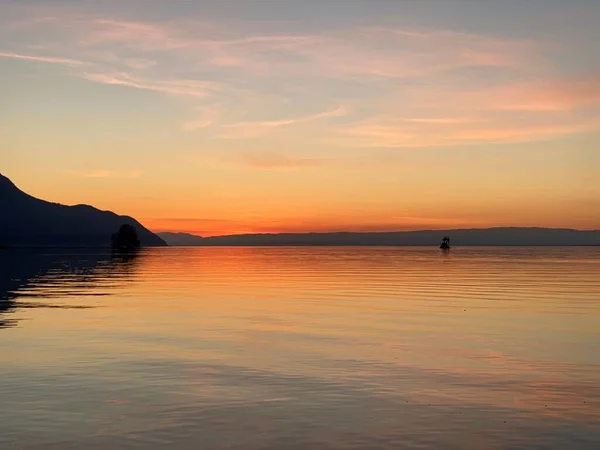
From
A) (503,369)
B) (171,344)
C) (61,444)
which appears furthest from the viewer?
(171,344)

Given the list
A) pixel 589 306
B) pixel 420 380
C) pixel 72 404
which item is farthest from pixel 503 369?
pixel 589 306

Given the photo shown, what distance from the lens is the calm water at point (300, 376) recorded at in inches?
691

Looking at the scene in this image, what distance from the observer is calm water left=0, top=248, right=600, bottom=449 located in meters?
17.6

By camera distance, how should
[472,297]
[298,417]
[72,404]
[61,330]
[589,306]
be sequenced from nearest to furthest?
[298,417], [72,404], [61,330], [589,306], [472,297]

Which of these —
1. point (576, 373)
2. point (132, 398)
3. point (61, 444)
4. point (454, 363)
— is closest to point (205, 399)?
point (132, 398)

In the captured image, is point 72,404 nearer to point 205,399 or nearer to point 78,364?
point 205,399

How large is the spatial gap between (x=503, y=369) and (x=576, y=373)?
8.96ft

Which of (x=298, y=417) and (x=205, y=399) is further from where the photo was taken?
(x=205, y=399)

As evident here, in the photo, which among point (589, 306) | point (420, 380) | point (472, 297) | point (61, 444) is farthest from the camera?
point (472, 297)

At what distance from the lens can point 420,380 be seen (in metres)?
24.3

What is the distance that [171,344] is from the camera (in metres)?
32.8

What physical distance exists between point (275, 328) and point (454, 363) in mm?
13455

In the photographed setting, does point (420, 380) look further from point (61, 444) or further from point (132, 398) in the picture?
point (61, 444)

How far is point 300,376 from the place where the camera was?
24.9 m
